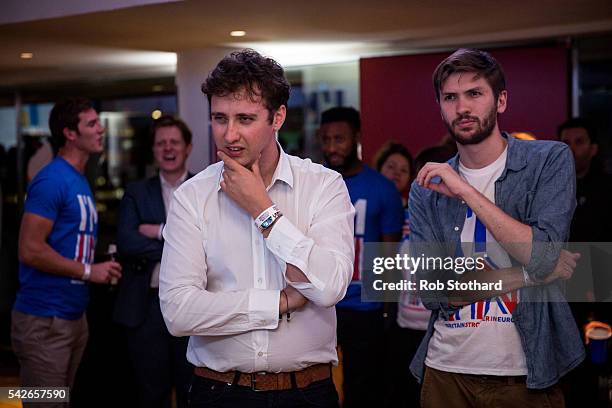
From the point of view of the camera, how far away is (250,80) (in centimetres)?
208

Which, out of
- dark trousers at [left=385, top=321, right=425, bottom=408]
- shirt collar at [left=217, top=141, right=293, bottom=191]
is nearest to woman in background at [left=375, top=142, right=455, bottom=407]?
dark trousers at [left=385, top=321, right=425, bottom=408]

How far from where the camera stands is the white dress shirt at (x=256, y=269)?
2057 mm

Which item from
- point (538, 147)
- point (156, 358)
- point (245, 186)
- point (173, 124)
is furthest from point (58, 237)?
point (538, 147)

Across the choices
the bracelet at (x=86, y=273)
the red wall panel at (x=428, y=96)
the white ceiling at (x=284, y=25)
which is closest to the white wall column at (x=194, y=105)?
the white ceiling at (x=284, y=25)

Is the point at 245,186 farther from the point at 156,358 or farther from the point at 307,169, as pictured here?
the point at 156,358

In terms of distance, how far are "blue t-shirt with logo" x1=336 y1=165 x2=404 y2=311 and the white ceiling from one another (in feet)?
3.06

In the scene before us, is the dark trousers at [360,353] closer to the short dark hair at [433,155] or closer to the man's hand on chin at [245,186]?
the short dark hair at [433,155]

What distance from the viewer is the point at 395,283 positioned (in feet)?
14.8

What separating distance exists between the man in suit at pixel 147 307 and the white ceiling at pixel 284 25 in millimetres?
978

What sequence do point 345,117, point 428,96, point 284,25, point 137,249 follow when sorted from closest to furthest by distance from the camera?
1. point 137,249
2. point 345,117
3. point 284,25
4. point 428,96

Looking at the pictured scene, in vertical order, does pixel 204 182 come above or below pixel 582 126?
below

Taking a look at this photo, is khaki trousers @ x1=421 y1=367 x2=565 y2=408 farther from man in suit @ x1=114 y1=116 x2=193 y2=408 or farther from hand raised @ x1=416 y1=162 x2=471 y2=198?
man in suit @ x1=114 y1=116 x2=193 y2=408

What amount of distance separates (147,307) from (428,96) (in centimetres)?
288

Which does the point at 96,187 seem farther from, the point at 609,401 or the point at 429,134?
the point at 609,401
